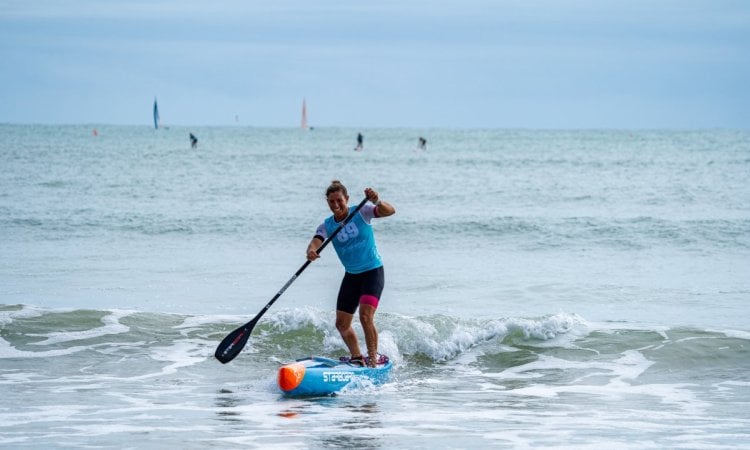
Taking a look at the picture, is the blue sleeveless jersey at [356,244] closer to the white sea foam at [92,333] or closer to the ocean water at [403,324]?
the ocean water at [403,324]

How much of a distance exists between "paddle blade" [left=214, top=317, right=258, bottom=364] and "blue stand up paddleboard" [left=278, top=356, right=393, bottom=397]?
31.4 inches

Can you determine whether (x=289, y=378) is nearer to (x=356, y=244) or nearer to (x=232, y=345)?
(x=232, y=345)

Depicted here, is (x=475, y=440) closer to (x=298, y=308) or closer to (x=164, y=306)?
(x=298, y=308)

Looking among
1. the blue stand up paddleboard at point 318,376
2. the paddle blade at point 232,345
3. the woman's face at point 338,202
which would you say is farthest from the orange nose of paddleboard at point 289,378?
the woman's face at point 338,202

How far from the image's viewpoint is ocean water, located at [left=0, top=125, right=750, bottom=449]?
289 inches

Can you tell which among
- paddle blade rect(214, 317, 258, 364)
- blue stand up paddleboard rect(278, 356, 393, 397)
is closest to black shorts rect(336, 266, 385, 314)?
blue stand up paddleboard rect(278, 356, 393, 397)

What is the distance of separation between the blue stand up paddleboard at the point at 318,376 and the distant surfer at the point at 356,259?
18cm

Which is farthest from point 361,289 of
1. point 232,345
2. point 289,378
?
point 232,345

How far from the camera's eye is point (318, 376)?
27.7 feet

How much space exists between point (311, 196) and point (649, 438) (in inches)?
916

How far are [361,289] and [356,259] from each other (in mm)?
271

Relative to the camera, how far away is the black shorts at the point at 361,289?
8.69 metres

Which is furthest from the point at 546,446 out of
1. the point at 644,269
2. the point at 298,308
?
the point at 644,269

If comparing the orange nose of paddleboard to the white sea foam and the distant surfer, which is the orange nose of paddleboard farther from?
the white sea foam
